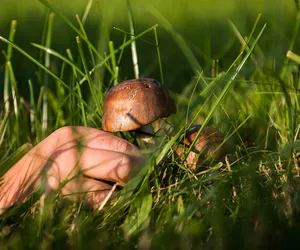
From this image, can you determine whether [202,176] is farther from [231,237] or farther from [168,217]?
[231,237]

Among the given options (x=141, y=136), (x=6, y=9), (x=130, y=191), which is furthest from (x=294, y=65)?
(x=6, y=9)

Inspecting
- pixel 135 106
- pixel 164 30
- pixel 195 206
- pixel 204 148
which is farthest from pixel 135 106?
pixel 164 30

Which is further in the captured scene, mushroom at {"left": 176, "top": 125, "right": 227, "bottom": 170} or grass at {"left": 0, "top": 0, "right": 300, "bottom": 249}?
mushroom at {"left": 176, "top": 125, "right": 227, "bottom": 170}

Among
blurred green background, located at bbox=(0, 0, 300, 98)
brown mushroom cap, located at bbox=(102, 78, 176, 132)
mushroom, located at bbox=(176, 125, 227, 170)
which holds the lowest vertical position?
blurred green background, located at bbox=(0, 0, 300, 98)

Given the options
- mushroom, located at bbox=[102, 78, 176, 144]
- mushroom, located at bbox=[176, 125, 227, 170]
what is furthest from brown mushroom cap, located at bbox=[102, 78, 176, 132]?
mushroom, located at bbox=[176, 125, 227, 170]

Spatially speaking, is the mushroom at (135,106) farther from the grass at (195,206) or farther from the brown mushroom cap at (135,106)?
the grass at (195,206)

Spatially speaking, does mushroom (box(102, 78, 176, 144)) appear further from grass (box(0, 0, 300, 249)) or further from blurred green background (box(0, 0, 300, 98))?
blurred green background (box(0, 0, 300, 98))
